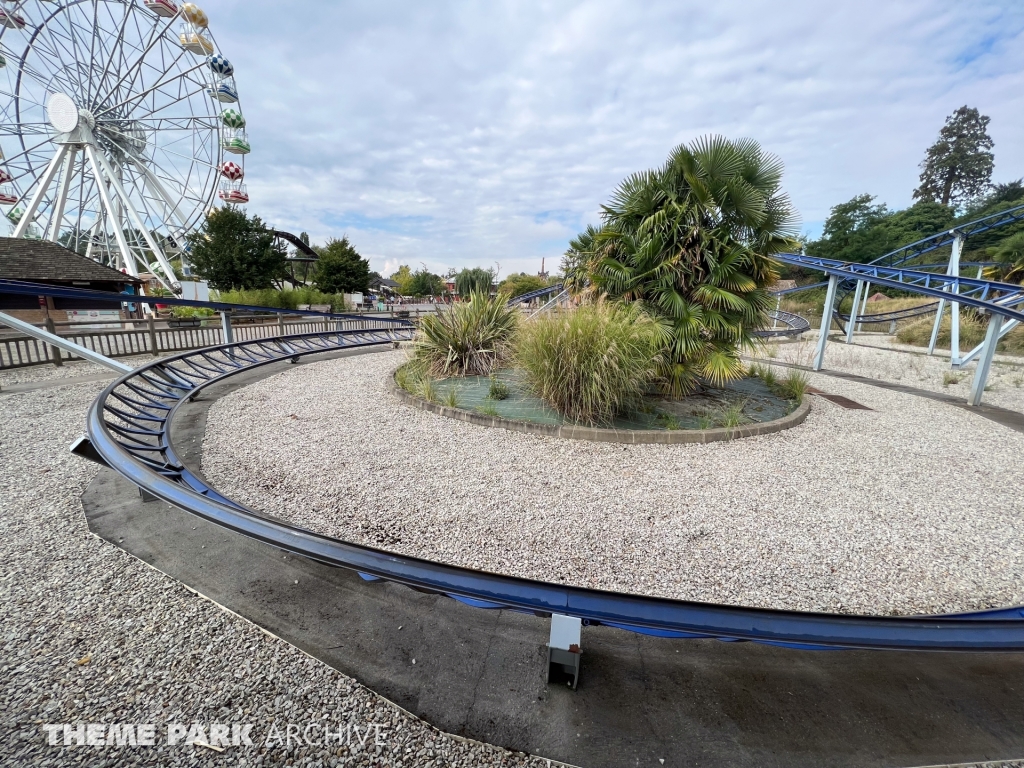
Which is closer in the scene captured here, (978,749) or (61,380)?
(978,749)

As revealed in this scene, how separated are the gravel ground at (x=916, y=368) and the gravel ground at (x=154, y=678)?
29.4 ft

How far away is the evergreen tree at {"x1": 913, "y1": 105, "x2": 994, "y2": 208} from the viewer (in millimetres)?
42062

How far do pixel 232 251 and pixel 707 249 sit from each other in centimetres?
2897

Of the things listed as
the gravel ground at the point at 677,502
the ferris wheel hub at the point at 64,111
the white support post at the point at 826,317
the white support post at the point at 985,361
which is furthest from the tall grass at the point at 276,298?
the white support post at the point at 985,361

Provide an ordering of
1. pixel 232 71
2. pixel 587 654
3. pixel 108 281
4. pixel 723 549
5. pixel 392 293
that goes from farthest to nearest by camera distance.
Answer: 1. pixel 392 293
2. pixel 232 71
3. pixel 108 281
4. pixel 723 549
5. pixel 587 654

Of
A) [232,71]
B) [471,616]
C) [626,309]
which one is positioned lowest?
[471,616]

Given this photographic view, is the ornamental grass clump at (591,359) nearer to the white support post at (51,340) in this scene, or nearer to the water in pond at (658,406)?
the water in pond at (658,406)

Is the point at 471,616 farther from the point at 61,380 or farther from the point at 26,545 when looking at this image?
the point at 61,380

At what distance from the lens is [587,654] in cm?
170

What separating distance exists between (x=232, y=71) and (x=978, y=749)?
3178 cm

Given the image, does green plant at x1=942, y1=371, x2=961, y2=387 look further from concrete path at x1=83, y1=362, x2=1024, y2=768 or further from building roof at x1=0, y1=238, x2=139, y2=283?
building roof at x1=0, y1=238, x2=139, y2=283

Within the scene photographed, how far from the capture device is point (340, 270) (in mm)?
32938

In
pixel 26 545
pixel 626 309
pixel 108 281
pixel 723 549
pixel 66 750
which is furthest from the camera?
pixel 108 281

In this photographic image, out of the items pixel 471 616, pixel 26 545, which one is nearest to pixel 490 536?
pixel 471 616
